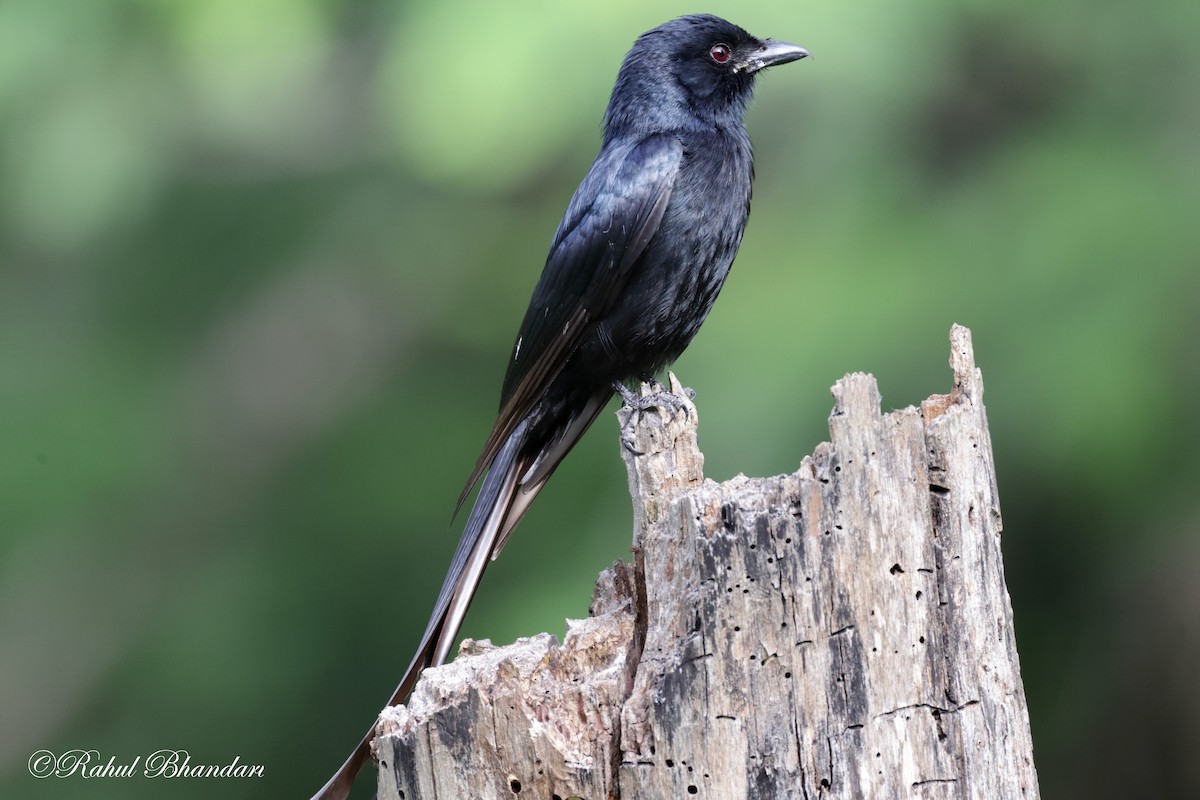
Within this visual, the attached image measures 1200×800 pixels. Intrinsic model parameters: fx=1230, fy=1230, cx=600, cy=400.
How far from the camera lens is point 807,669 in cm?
233

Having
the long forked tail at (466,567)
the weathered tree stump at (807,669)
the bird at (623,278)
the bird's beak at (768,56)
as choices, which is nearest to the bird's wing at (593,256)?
the bird at (623,278)

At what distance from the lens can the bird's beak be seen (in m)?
4.30

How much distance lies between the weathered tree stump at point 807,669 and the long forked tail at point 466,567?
533 millimetres

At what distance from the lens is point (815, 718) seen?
7.57 feet

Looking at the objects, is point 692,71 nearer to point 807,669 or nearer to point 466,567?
point 466,567

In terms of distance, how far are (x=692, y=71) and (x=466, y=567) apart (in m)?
1.91

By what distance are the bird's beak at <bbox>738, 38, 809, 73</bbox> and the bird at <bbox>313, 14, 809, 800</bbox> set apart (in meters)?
0.20

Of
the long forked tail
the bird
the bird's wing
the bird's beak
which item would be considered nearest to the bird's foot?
the bird

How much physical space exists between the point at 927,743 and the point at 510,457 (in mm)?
1930

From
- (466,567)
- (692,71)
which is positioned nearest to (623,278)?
(692,71)

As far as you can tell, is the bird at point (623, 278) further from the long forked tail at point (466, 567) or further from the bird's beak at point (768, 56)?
the bird's beak at point (768, 56)

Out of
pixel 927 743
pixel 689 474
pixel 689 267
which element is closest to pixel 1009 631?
pixel 927 743

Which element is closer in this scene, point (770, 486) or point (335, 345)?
point (770, 486)

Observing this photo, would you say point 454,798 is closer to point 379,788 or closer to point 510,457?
point 379,788
